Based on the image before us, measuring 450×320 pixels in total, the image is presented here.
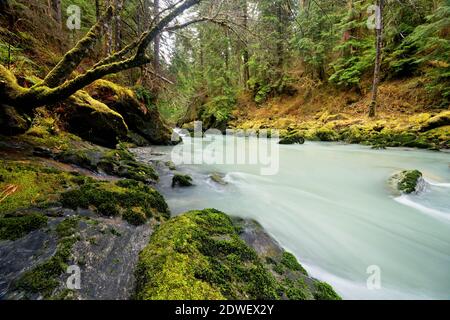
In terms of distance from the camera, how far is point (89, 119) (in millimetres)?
6840

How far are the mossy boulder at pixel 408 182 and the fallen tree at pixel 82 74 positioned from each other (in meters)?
5.01

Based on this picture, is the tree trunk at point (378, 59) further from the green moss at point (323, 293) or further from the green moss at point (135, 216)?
the green moss at point (135, 216)

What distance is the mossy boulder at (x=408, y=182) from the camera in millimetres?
4698

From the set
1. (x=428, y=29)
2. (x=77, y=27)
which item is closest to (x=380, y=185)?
(x=428, y=29)

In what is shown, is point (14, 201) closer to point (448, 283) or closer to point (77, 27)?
point (448, 283)

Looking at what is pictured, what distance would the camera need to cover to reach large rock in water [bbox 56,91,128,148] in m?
6.55

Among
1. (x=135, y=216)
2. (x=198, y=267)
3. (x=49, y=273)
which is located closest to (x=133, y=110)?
(x=135, y=216)

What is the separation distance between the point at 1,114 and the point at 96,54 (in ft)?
28.5

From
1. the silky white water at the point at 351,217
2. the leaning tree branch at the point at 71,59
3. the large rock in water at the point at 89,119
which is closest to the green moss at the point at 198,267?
the silky white water at the point at 351,217

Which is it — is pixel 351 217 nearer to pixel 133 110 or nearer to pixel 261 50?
pixel 261 50

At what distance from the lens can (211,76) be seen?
25281 mm

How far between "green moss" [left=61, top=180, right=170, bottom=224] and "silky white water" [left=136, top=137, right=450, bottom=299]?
73 centimetres

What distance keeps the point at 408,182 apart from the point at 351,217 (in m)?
1.79
